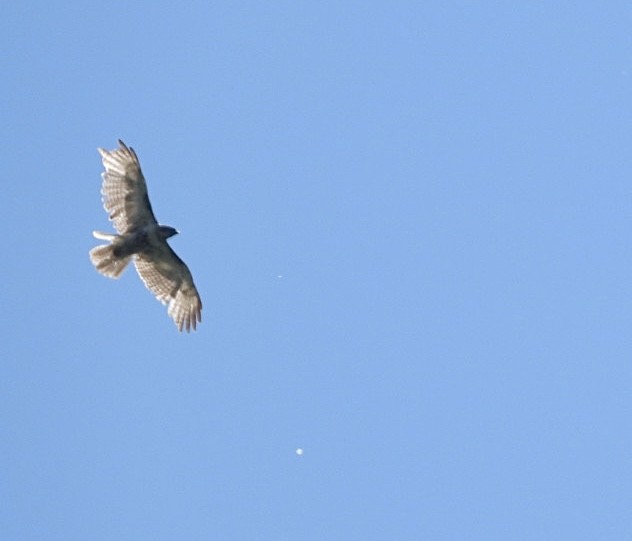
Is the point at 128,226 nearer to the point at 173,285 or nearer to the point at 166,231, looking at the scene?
the point at 166,231

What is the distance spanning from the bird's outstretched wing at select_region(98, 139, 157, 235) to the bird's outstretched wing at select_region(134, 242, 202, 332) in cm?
96

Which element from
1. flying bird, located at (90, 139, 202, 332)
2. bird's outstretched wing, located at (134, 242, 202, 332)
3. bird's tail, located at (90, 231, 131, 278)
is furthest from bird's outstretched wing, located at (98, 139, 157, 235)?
bird's outstretched wing, located at (134, 242, 202, 332)

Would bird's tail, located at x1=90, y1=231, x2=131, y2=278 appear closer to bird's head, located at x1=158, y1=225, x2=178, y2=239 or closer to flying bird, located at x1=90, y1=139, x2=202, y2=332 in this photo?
flying bird, located at x1=90, y1=139, x2=202, y2=332

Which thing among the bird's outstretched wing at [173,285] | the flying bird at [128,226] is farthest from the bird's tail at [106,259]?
the bird's outstretched wing at [173,285]

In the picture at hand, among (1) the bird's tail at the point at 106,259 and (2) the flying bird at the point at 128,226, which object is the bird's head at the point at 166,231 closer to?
(2) the flying bird at the point at 128,226

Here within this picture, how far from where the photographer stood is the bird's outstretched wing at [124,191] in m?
34.9

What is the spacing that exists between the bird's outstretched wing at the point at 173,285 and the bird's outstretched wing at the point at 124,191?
960 mm

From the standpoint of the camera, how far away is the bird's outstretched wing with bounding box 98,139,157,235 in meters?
34.9

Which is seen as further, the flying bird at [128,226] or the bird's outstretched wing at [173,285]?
the bird's outstretched wing at [173,285]

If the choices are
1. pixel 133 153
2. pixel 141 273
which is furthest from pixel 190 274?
pixel 133 153

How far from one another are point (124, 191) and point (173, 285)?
8.88 ft

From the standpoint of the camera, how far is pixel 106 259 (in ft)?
116

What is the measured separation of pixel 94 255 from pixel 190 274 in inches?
97.8

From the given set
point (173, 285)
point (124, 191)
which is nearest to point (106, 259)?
point (124, 191)
